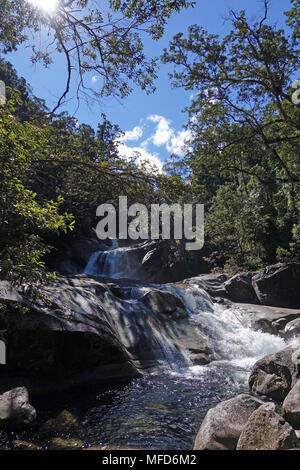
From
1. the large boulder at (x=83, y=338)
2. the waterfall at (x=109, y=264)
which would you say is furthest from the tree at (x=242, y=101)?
the waterfall at (x=109, y=264)

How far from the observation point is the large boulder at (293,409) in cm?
477

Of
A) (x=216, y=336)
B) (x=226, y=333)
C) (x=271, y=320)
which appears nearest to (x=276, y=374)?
(x=216, y=336)

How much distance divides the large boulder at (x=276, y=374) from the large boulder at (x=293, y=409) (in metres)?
1.01

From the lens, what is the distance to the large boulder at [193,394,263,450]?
4075mm

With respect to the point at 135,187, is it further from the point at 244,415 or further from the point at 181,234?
the point at 181,234

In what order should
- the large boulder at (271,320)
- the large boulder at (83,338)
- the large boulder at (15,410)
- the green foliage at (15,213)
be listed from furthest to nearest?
the large boulder at (271,320) < the large boulder at (83,338) < the large boulder at (15,410) < the green foliage at (15,213)

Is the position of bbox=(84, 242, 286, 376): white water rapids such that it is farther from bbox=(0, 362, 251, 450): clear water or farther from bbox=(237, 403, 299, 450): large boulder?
bbox=(237, 403, 299, 450): large boulder

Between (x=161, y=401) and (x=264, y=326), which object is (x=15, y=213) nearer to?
(x=161, y=401)

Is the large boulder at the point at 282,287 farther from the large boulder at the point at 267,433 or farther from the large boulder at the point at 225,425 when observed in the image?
the large boulder at the point at 267,433

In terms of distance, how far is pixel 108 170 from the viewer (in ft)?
23.3

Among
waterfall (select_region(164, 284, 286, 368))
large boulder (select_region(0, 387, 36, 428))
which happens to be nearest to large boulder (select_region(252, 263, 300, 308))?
waterfall (select_region(164, 284, 286, 368))

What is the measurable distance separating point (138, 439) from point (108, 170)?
18.6 feet

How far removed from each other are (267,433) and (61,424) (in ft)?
12.2
